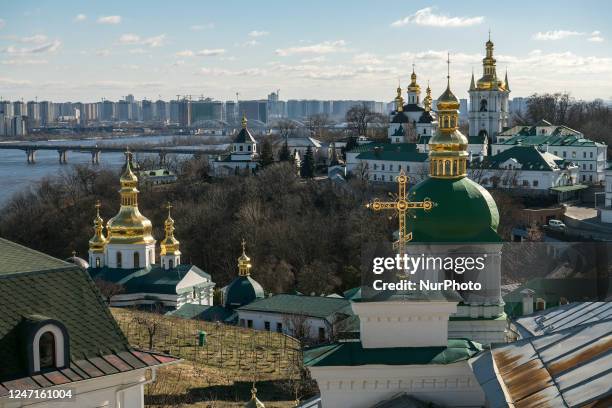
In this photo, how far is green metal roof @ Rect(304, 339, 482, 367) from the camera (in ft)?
28.0

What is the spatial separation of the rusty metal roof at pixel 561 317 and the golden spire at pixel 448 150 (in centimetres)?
310

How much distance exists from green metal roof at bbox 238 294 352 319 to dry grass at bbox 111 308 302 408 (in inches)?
55.7

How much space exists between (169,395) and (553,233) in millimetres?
23888

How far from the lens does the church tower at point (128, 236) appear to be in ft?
99.7

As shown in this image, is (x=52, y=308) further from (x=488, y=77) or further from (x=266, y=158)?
(x=488, y=77)

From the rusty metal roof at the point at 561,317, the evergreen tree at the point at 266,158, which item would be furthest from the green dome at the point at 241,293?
the evergreen tree at the point at 266,158

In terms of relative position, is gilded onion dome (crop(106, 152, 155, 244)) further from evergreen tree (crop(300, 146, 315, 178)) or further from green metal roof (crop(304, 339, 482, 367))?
evergreen tree (crop(300, 146, 315, 178))

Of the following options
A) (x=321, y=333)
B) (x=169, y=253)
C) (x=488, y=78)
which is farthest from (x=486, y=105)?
(x=321, y=333)

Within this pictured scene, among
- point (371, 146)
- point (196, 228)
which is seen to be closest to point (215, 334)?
point (196, 228)

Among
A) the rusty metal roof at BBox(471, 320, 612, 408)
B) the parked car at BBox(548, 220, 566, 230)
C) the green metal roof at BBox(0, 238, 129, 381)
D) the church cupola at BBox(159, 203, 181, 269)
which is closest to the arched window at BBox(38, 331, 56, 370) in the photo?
the green metal roof at BBox(0, 238, 129, 381)

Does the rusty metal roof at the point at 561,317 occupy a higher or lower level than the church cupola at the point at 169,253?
higher

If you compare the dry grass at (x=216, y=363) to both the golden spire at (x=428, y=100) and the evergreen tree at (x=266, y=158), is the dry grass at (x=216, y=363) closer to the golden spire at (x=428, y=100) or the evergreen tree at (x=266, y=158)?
the evergreen tree at (x=266, y=158)

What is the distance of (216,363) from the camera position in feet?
66.5

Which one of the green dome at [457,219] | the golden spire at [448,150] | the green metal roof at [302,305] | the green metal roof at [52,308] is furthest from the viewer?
the green metal roof at [302,305]
